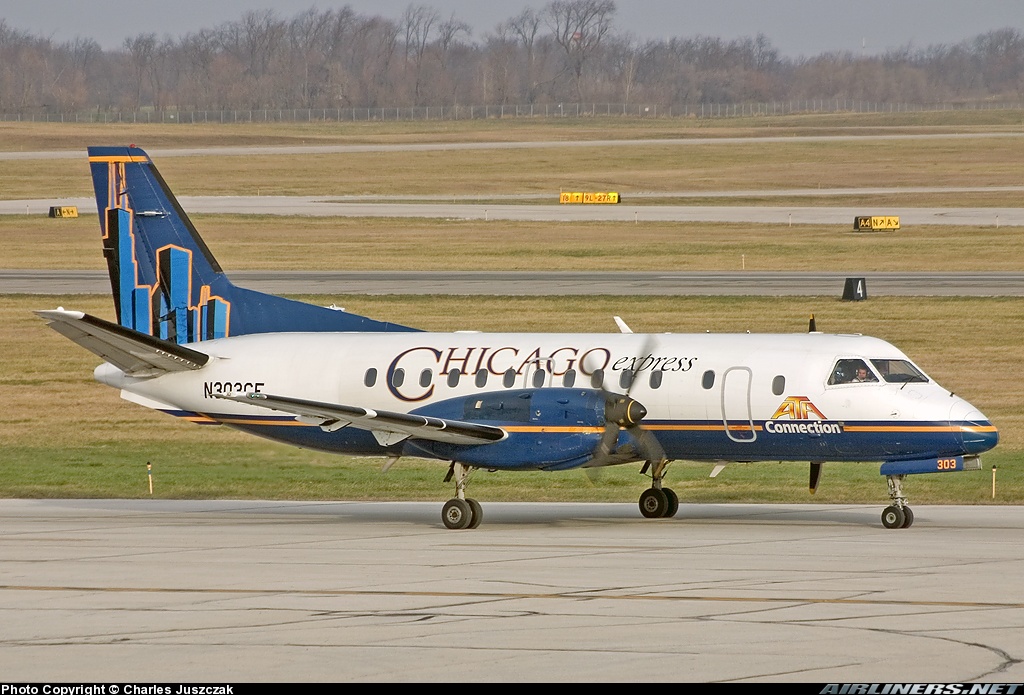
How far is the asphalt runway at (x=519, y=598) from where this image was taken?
13.1 m

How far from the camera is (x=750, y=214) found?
87812 millimetres

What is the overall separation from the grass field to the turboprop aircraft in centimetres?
268

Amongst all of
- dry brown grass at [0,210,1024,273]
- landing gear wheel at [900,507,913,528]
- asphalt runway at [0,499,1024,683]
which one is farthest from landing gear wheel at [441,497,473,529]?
dry brown grass at [0,210,1024,273]

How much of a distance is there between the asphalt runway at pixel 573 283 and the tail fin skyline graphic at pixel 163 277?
27.9 metres

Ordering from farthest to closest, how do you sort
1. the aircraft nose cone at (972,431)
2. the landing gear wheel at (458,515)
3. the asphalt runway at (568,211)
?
the asphalt runway at (568,211) → the landing gear wheel at (458,515) → the aircraft nose cone at (972,431)

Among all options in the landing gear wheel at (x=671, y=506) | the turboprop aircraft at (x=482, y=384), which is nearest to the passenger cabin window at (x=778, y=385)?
the turboprop aircraft at (x=482, y=384)

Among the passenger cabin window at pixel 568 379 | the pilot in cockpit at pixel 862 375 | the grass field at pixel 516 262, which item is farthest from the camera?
the grass field at pixel 516 262

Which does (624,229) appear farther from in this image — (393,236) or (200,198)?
(200,198)

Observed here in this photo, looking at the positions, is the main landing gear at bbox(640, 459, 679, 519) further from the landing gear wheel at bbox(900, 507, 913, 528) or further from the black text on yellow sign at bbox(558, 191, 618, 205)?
the black text on yellow sign at bbox(558, 191, 618, 205)

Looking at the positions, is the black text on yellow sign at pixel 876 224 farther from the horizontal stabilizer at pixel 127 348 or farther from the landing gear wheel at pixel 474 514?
the landing gear wheel at pixel 474 514

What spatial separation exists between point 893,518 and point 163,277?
1378 centimetres

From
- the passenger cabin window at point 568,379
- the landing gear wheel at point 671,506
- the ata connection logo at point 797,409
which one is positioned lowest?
the landing gear wheel at point 671,506

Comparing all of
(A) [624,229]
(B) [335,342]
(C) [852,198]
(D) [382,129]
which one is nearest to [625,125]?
(D) [382,129]

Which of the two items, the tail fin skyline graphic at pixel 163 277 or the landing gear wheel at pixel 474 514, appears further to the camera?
the tail fin skyline graphic at pixel 163 277
